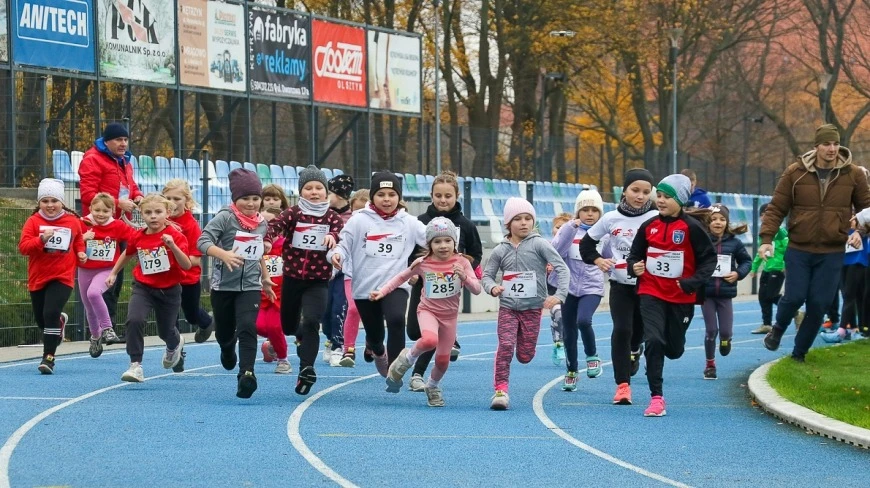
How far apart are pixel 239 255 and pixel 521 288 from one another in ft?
7.32

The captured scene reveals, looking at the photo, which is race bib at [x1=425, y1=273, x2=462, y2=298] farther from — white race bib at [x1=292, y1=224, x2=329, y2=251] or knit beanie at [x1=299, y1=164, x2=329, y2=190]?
knit beanie at [x1=299, y1=164, x2=329, y2=190]

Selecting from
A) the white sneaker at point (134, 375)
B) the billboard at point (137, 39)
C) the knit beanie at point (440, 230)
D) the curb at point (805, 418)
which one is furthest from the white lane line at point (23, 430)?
the billboard at point (137, 39)

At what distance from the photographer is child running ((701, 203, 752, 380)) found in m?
16.3

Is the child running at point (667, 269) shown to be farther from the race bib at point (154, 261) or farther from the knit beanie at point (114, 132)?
the knit beanie at point (114, 132)

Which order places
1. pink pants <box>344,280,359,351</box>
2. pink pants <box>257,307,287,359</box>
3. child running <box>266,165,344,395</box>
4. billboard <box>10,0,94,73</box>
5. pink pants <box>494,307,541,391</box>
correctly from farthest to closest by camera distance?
billboard <box>10,0,94,73</box>, pink pants <box>344,280,359,351</box>, pink pants <box>257,307,287,359</box>, child running <box>266,165,344,395</box>, pink pants <box>494,307,541,391</box>

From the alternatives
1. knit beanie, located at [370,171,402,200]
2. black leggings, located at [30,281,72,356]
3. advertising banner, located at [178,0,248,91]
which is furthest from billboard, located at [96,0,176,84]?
knit beanie, located at [370,171,402,200]

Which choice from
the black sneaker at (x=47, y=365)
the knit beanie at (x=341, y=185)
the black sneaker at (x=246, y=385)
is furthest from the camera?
the knit beanie at (x=341, y=185)

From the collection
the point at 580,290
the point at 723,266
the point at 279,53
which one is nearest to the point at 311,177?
the point at 580,290

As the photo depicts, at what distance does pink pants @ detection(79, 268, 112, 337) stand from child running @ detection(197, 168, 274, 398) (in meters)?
3.18

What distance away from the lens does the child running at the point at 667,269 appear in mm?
12258

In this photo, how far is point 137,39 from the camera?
31.4 m

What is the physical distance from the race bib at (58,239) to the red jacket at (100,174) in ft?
3.04

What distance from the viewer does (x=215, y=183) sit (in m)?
27.8

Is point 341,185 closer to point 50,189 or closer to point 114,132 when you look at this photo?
point 114,132
